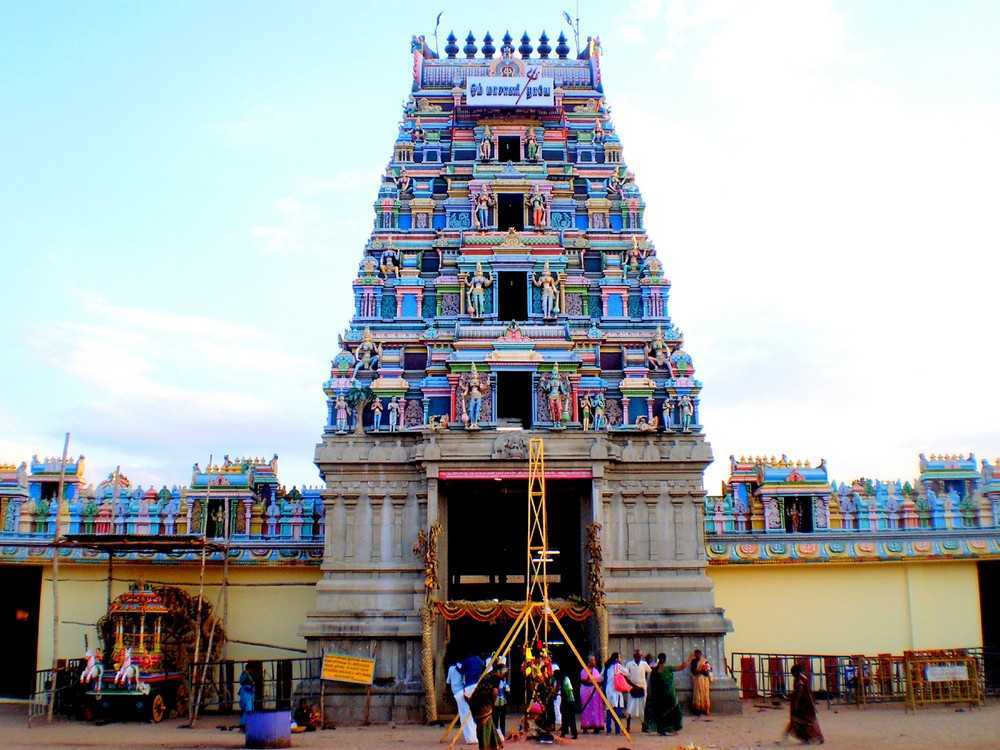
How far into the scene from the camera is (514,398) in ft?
90.5

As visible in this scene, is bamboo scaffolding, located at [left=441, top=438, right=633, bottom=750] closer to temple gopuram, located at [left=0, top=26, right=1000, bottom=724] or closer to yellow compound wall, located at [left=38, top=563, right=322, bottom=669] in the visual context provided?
temple gopuram, located at [left=0, top=26, right=1000, bottom=724]

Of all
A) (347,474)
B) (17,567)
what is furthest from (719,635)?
(17,567)

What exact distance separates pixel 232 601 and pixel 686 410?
1365 centimetres

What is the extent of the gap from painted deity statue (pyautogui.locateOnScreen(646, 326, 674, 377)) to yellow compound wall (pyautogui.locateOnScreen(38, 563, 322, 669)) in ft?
36.1

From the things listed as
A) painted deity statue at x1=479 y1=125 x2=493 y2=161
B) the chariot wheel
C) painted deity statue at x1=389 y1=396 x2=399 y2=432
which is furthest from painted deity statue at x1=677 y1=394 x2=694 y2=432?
the chariot wheel

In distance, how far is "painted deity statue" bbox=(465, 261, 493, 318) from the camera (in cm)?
2750

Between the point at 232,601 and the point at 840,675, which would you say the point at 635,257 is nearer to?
the point at 840,675

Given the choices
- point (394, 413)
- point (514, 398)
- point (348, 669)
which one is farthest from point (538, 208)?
point (348, 669)

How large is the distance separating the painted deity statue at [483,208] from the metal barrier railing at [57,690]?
15.9 m

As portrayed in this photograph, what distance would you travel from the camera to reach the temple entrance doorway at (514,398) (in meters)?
27.2

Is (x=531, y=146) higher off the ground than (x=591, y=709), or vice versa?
(x=531, y=146)

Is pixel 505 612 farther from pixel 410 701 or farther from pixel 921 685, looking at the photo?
pixel 921 685

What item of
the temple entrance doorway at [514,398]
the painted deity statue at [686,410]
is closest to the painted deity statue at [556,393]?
the temple entrance doorway at [514,398]

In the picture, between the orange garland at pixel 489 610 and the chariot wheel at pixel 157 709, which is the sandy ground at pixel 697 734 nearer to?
the chariot wheel at pixel 157 709
